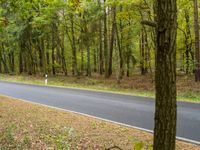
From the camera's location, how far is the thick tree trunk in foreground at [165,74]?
2.70 metres

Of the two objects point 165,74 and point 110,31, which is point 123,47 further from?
point 165,74

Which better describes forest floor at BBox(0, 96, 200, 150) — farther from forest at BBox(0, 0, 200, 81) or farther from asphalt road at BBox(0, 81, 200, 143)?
forest at BBox(0, 0, 200, 81)

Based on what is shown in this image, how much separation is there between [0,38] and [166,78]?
48405 mm

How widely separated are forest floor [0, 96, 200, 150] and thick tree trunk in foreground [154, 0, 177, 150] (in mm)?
4440

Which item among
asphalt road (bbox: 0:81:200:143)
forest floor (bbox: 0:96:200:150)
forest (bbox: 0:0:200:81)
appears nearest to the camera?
forest floor (bbox: 0:96:200:150)

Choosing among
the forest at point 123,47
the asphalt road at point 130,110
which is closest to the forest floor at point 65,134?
the forest at point 123,47

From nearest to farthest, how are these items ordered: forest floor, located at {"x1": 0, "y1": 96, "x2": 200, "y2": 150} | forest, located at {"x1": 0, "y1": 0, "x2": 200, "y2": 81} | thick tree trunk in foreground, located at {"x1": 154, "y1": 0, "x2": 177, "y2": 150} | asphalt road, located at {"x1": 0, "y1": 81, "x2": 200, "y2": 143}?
thick tree trunk in foreground, located at {"x1": 154, "y1": 0, "x2": 177, "y2": 150} < forest floor, located at {"x1": 0, "y1": 96, "x2": 200, "y2": 150} < asphalt road, located at {"x1": 0, "y1": 81, "x2": 200, "y2": 143} < forest, located at {"x1": 0, "y1": 0, "x2": 200, "y2": 81}

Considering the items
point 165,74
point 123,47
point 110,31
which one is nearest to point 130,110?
Result: point 165,74

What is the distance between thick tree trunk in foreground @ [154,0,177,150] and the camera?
270 centimetres

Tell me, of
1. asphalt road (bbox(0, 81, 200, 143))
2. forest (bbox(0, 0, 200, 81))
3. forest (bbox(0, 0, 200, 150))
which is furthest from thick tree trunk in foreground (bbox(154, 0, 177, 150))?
forest (bbox(0, 0, 200, 81))

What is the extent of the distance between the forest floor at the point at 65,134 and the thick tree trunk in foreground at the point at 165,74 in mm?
4440

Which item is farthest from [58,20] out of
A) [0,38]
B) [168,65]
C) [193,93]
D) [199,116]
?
[168,65]

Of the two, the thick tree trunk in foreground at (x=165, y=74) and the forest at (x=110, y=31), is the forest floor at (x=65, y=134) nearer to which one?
the thick tree trunk in foreground at (x=165, y=74)

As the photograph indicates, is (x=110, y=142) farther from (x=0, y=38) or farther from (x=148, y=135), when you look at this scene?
(x=0, y=38)
